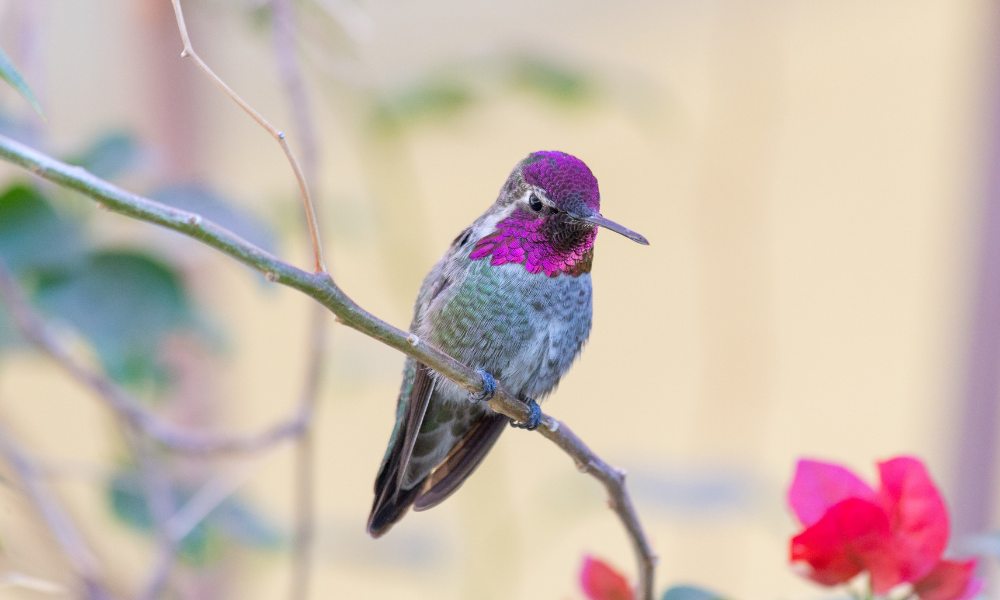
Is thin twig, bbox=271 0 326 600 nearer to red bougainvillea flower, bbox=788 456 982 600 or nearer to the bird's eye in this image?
the bird's eye

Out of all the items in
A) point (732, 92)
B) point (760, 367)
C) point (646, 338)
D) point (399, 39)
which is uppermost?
point (399, 39)

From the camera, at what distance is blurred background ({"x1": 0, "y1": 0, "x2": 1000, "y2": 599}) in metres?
2.41

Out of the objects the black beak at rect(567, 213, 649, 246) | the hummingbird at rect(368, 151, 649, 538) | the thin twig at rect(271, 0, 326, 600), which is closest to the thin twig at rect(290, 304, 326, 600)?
the thin twig at rect(271, 0, 326, 600)

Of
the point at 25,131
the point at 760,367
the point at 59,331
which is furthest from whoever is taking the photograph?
the point at 760,367

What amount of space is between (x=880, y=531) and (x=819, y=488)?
5 cm

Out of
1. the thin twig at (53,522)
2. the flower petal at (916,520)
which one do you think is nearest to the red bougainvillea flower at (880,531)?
the flower petal at (916,520)

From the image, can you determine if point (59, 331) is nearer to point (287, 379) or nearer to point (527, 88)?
point (527, 88)

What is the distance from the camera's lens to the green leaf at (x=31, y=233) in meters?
1.04

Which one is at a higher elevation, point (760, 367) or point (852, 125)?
point (852, 125)

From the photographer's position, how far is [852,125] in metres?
3.21

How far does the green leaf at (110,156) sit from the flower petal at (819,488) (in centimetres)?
81

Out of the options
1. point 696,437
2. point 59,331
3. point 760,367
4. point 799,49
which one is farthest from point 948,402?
point 59,331

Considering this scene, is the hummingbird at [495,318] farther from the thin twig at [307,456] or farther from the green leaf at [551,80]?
the green leaf at [551,80]

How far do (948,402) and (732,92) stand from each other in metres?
1.04
